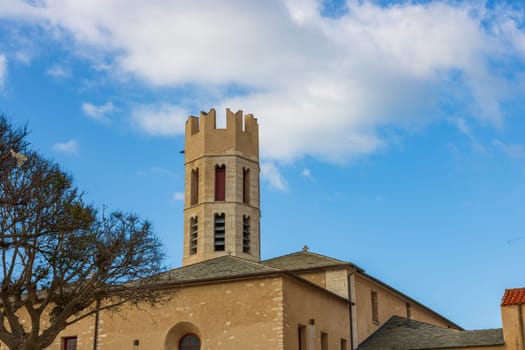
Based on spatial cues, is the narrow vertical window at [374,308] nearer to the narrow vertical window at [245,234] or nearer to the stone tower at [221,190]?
the stone tower at [221,190]

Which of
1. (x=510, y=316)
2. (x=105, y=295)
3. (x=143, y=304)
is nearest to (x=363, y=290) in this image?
(x=510, y=316)

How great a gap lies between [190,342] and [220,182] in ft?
A: 61.7

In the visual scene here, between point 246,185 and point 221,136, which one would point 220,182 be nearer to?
point 246,185

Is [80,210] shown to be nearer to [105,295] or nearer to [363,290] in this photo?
[105,295]

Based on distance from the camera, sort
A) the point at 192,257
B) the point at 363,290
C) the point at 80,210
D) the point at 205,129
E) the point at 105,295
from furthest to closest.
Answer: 1. the point at 205,129
2. the point at 192,257
3. the point at 363,290
4. the point at 105,295
5. the point at 80,210

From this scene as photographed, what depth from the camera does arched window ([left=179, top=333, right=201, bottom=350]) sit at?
2872 centimetres

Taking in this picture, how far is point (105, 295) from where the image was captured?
23.7 meters

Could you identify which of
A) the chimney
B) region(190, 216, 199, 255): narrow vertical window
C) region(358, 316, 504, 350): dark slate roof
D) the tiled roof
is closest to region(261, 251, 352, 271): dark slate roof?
region(358, 316, 504, 350): dark slate roof

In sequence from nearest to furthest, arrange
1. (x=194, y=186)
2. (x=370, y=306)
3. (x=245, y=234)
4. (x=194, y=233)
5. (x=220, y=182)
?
1. (x=370, y=306)
2. (x=245, y=234)
3. (x=194, y=233)
4. (x=220, y=182)
5. (x=194, y=186)

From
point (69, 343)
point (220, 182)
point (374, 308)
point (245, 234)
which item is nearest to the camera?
point (69, 343)

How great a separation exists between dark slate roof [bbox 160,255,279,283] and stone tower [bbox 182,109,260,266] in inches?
513

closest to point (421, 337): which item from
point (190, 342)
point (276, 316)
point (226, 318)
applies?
point (276, 316)

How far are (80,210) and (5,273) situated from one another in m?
2.78

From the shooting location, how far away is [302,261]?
36.2 metres
